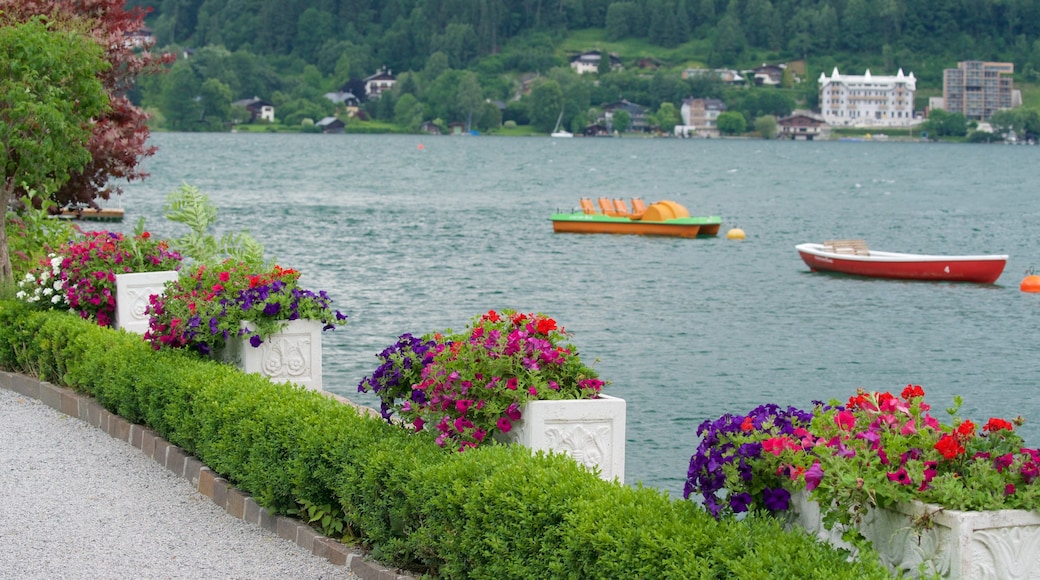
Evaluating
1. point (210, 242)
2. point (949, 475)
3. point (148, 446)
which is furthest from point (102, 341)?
point (949, 475)

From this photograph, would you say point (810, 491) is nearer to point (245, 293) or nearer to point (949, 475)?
point (949, 475)

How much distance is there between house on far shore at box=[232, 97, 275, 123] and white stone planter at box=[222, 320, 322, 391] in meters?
188

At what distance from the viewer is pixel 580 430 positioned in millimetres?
6641

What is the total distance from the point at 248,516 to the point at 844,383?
551 inches

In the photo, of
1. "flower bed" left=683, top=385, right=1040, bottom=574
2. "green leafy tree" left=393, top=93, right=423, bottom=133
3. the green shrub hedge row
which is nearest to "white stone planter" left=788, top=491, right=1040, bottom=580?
"flower bed" left=683, top=385, right=1040, bottom=574

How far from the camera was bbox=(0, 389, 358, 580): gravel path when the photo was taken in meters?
6.84

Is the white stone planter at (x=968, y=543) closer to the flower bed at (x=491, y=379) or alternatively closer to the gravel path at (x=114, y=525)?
the flower bed at (x=491, y=379)

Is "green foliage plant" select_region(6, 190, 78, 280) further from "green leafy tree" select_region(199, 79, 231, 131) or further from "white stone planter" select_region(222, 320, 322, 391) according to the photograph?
"green leafy tree" select_region(199, 79, 231, 131)

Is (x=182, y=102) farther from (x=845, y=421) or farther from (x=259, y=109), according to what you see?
(x=845, y=421)

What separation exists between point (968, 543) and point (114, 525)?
194 inches

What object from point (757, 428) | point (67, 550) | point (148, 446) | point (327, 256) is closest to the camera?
point (757, 428)

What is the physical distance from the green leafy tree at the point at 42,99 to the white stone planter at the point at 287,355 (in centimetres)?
414

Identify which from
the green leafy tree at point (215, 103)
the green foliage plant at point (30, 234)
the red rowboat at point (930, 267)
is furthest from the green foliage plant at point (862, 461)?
the green leafy tree at point (215, 103)

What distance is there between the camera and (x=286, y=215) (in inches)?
2181
